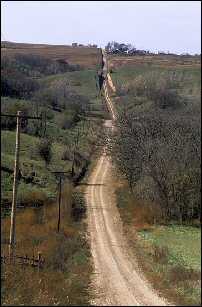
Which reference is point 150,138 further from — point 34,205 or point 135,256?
point 135,256

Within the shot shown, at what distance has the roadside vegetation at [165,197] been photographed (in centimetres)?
1420

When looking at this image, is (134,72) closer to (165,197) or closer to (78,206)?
(78,206)

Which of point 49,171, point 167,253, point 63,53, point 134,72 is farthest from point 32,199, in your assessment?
point 63,53

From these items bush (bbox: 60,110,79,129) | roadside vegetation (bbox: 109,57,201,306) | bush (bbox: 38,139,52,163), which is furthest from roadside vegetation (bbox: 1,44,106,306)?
roadside vegetation (bbox: 109,57,201,306)

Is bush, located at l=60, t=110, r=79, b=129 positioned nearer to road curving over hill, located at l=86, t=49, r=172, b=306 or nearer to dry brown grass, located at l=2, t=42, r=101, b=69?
dry brown grass, located at l=2, t=42, r=101, b=69

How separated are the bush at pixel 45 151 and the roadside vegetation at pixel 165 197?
18.7 feet

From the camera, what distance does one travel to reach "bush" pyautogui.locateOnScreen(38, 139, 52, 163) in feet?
126

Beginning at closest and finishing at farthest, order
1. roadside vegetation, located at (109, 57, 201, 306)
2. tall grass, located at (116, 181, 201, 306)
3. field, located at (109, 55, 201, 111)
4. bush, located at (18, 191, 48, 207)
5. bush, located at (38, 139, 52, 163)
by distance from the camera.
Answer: tall grass, located at (116, 181, 201, 306), roadside vegetation, located at (109, 57, 201, 306), bush, located at (18, 191, 48, 207), bush, located at (38, 139, 52, 163), field, located at (109, 55, 201, 111)

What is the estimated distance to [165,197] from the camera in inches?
763

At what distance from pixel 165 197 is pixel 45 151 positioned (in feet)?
68.9

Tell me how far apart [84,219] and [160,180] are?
25.2 ft

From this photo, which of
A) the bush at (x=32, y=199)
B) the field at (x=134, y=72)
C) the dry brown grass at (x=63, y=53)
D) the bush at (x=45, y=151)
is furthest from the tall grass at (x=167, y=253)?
the dry brown grass at (x=63, y=53)

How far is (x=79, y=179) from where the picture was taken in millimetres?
39312

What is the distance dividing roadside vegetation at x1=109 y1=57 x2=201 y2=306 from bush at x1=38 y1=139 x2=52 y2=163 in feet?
18.7
